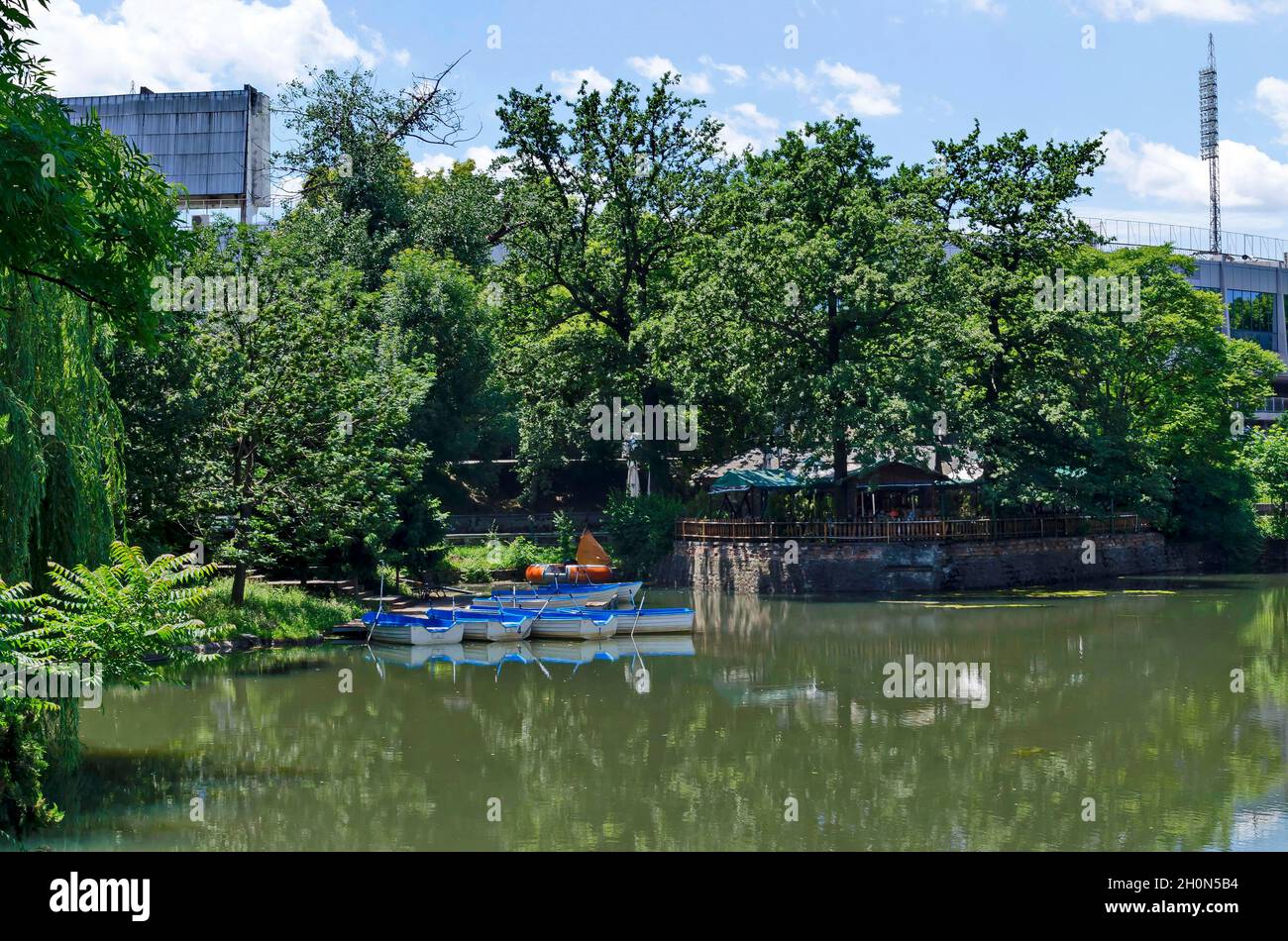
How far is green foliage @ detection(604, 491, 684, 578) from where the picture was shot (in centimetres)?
4781

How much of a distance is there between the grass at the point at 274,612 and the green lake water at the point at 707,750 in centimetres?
114

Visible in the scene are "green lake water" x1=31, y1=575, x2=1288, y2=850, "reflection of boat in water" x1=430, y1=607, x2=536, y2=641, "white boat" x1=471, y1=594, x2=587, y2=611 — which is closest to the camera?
"green lake water" x1=31, y1=575, x2=1288, y2=850

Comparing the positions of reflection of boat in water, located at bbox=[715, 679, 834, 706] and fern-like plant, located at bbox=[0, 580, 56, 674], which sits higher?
fern-like plant, located at bbox=[0, 580, 56, 674]

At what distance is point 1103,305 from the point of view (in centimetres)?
4491

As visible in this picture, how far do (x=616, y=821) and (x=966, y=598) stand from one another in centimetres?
2675

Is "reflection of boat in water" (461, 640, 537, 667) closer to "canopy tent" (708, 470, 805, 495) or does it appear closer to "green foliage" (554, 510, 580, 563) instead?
"canopy tent" (708, 470, 805, 495)

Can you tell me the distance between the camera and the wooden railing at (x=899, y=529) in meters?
41.7

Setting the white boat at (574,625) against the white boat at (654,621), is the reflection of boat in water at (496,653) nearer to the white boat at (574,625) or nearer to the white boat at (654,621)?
the white boat at (574,625)

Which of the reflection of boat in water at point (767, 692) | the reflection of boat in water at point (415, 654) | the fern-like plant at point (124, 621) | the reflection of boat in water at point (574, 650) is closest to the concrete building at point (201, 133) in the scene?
the reflection of boat in water at point (415, 654)

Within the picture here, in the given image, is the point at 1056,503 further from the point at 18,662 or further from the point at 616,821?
the point at 18,662

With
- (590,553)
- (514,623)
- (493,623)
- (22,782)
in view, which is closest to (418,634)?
(493,623)

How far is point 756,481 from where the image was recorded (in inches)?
1806

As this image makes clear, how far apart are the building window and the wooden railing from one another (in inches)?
1538

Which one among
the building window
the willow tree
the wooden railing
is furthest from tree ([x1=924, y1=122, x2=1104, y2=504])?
the building window
